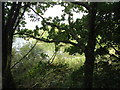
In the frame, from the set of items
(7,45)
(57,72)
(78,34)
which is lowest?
(57,72)

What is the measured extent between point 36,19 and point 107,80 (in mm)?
1985

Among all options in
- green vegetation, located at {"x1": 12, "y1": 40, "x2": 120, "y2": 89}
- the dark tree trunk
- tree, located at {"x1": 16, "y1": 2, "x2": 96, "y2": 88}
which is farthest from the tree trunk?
the dark tree trunk

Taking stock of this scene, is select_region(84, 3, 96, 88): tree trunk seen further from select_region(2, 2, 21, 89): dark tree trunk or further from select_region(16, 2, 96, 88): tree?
select_region(2, 2, 21, 89): dark tree trunk

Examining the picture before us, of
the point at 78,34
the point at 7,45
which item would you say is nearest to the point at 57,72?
the point at 78,34

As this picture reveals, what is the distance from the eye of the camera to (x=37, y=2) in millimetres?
3057

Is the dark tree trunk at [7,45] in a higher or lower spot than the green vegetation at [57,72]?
higher

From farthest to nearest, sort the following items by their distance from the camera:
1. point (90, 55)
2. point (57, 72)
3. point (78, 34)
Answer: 1. point (57, 72)
2. point (78, 34)
3. point (90, 55)

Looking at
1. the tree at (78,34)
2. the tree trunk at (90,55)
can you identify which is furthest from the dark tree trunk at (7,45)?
the tree trunk at (90,55)

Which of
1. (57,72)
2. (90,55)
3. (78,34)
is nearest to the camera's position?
(90,55)

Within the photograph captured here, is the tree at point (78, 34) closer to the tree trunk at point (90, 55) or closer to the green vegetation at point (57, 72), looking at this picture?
the tree trunk at point (90, 55)

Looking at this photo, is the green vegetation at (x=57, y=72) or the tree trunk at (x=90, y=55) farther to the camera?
the green vegetation at (x=57, y=72)

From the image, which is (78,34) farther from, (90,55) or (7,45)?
(7,45)

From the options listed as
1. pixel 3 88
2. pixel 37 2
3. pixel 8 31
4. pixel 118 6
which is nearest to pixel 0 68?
pixel 3 88

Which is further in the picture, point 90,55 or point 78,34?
point 78,34
